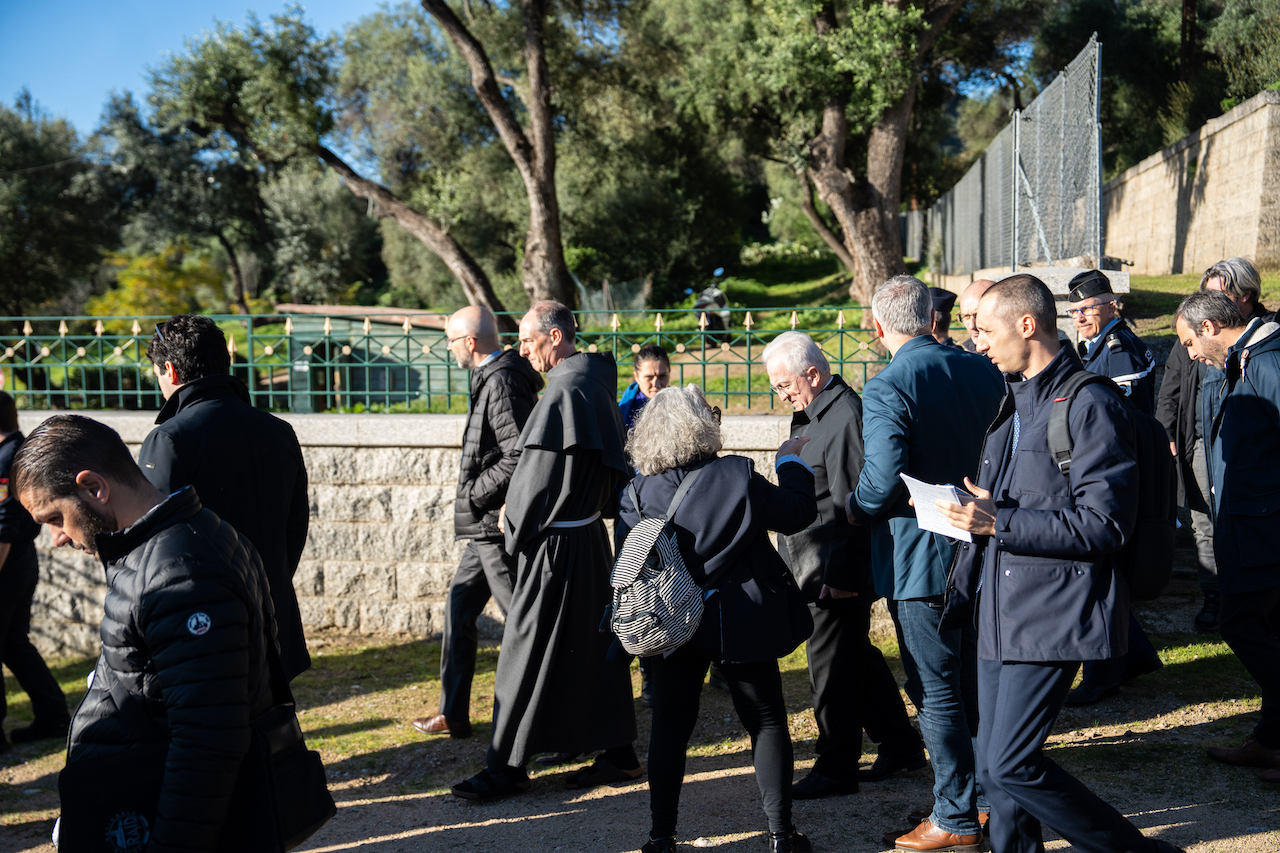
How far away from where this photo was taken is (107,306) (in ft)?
97.4

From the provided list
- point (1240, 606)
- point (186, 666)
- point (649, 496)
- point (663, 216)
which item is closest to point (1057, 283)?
point (1240, 606)

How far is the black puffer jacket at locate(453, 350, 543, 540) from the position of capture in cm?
451

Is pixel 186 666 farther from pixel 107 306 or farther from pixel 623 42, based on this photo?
pixel 107 306

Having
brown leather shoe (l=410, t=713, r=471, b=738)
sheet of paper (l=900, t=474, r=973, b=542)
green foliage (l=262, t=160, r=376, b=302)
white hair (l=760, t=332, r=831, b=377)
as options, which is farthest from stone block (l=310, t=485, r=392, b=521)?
green foliage (l=262, t=160, r=376, b=302)

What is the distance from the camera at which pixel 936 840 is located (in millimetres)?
3391

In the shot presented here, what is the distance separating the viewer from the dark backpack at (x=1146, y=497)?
2.52 m

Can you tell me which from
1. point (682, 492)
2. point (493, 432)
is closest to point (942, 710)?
point (682, 492)

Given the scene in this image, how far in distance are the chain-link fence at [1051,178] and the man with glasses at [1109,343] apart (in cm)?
261

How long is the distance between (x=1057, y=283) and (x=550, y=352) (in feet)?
11.7

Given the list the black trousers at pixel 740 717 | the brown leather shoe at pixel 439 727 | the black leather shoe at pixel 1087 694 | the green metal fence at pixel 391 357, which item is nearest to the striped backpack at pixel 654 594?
the black trousers at pixel 740 717

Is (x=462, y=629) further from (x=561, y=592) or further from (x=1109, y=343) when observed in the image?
(x=1109, y=343)

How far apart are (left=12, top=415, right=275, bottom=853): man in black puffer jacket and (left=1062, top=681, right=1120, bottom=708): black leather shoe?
13.4 ft

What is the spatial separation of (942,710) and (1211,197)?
1170 centimetres

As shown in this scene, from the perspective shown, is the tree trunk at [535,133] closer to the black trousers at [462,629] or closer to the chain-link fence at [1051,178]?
the chain-link fence at [1051,178]
